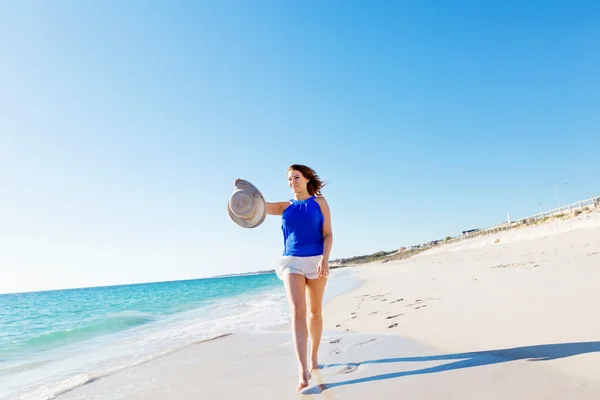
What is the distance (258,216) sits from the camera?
4.00 meters

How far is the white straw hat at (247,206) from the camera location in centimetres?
396

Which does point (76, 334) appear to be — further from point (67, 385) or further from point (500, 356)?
point (500, 356)

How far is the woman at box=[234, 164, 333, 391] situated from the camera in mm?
3674

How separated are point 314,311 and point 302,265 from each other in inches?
20.7

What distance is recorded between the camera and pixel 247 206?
3949 millimetres

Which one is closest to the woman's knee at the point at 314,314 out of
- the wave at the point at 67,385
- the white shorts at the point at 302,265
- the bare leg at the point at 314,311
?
the bare leg at the point at 314,311

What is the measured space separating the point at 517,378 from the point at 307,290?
1861mm

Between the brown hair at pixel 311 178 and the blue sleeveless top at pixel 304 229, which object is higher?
the brown hair at pixel 311 178

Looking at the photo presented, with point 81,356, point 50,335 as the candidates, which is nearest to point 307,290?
point 81,356

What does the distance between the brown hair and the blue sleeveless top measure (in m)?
0.17

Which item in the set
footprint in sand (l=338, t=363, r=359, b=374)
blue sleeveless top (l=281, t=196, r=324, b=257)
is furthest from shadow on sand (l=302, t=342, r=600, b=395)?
blue sleeveless top (l=281, t=196, r=324, b=257)

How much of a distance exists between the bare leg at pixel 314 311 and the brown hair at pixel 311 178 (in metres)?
0.90

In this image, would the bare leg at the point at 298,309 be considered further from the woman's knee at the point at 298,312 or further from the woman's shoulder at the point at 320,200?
the woman's shoulder at the point at 320,200

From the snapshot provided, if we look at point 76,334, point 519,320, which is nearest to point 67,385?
point 519,320
